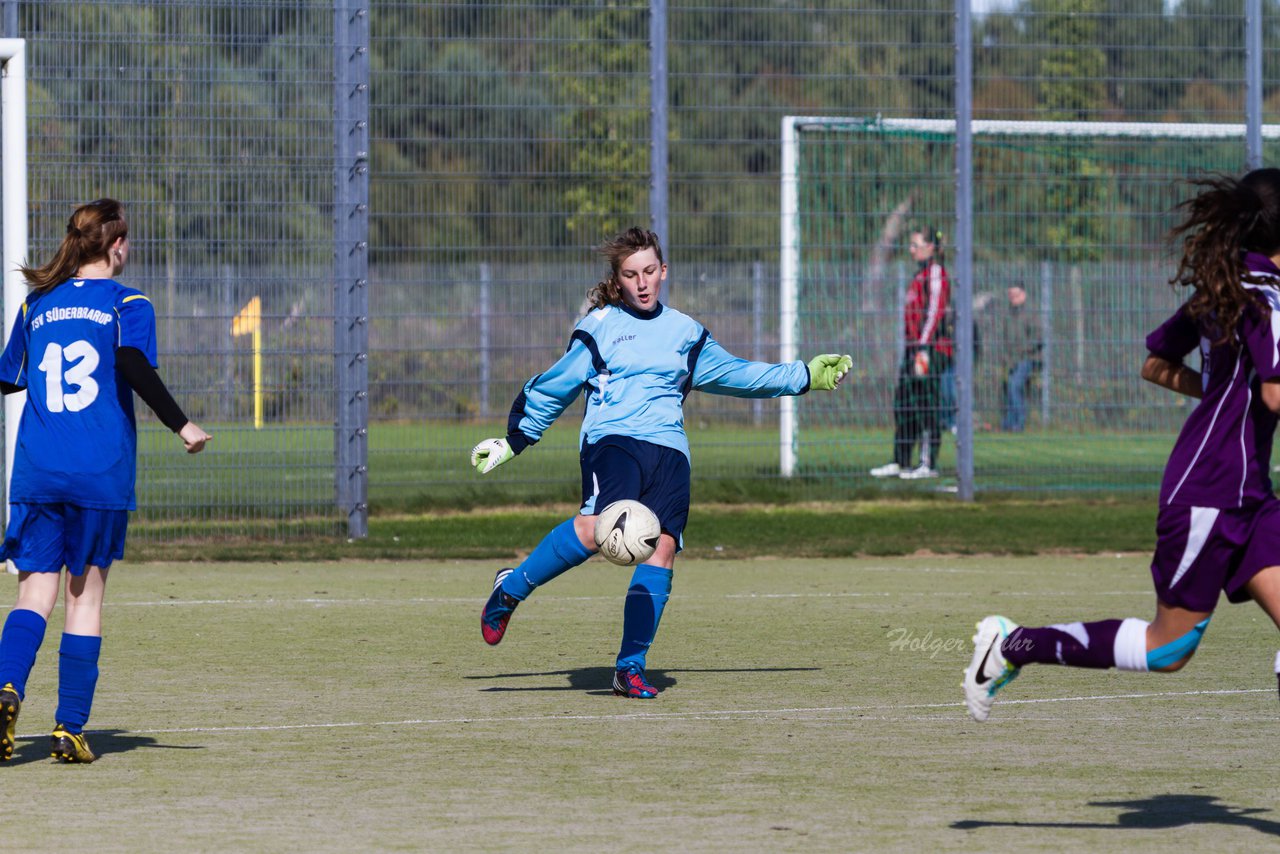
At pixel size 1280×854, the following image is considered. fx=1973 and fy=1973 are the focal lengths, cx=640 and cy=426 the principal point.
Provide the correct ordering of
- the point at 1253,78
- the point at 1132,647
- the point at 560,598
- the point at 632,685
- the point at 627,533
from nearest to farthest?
the point at 1132,647, the point at 627,533, the point at 632,685, the point at 560,598, the point at 1253,78

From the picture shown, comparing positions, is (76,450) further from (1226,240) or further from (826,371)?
(1226,240)

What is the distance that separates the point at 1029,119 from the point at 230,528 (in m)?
7.85

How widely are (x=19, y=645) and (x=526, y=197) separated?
357 inches

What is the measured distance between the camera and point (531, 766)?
6.18 m

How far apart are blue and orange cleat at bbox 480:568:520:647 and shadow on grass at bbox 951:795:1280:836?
2958 mm

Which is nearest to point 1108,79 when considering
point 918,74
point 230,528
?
point 918,74

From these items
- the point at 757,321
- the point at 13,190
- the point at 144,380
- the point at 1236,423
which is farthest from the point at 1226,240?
the point at 757,321

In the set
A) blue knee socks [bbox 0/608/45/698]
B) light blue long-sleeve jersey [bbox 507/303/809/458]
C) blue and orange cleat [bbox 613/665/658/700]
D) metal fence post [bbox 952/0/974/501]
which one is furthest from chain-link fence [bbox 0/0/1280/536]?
blue knee socks [bbox 0/608/45/698]

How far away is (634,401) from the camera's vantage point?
784 centimetres

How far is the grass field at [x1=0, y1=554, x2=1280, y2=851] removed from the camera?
5297 millimetres

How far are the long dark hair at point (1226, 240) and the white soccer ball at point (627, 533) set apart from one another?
2.66m

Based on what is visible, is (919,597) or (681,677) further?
(919,597)

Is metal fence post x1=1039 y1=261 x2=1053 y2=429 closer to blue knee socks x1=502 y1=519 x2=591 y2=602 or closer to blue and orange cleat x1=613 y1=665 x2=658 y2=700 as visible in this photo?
blue knee socks x1=502 y1=519 x2=591 y2=602

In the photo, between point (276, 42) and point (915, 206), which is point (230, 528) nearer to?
point (276, 42)
